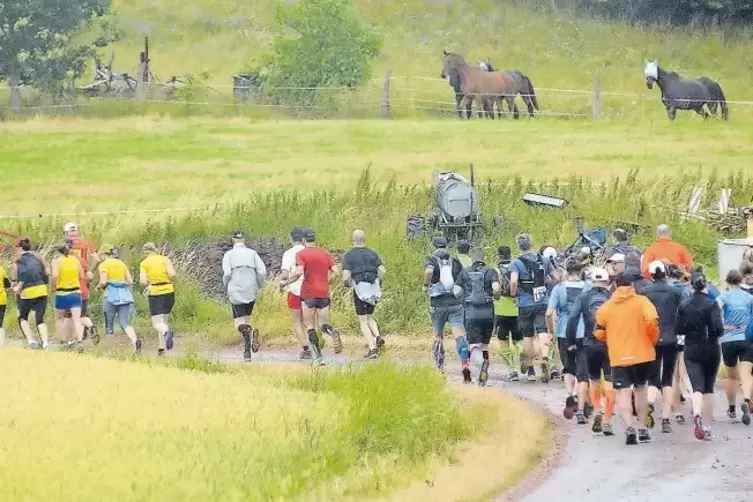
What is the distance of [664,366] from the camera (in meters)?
16.5

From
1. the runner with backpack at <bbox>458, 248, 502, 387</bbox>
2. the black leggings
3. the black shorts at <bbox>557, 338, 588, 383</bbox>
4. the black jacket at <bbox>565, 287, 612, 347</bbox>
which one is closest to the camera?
the black leggings

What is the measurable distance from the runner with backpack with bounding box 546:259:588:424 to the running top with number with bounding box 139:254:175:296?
621cm

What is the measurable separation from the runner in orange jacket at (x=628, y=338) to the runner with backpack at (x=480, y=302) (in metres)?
3.47

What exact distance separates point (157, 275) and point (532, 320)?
5.36 meters

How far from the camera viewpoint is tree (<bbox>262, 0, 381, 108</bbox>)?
49.9m

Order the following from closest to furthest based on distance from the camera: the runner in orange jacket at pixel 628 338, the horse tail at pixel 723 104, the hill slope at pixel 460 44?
the runner in orange jacket at pixel 628 338 < the horse tail at pixel 723 104 < the hill slope at pixel 460 44

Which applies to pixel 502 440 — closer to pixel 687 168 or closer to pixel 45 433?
pixel 45 433

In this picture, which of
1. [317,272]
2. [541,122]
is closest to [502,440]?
[317,272]

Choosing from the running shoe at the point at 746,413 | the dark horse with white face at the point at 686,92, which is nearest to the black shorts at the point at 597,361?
the running shoe at the point at 746,413

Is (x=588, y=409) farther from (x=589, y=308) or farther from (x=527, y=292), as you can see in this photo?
(x=527, y=292)

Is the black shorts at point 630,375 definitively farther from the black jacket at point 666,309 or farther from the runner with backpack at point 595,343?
the black jacket at point 666,309

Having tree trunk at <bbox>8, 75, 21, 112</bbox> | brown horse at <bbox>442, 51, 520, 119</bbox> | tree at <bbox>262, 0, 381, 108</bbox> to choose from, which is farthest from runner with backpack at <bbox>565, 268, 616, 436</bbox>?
tree trunk at <bbox>8, 75, 21, 112</bbox>

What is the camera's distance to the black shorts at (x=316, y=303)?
21219mm

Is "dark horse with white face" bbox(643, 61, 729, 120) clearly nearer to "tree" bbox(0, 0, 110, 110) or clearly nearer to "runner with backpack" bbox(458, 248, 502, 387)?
"tree" bbox(0, 0, 110, 110)
